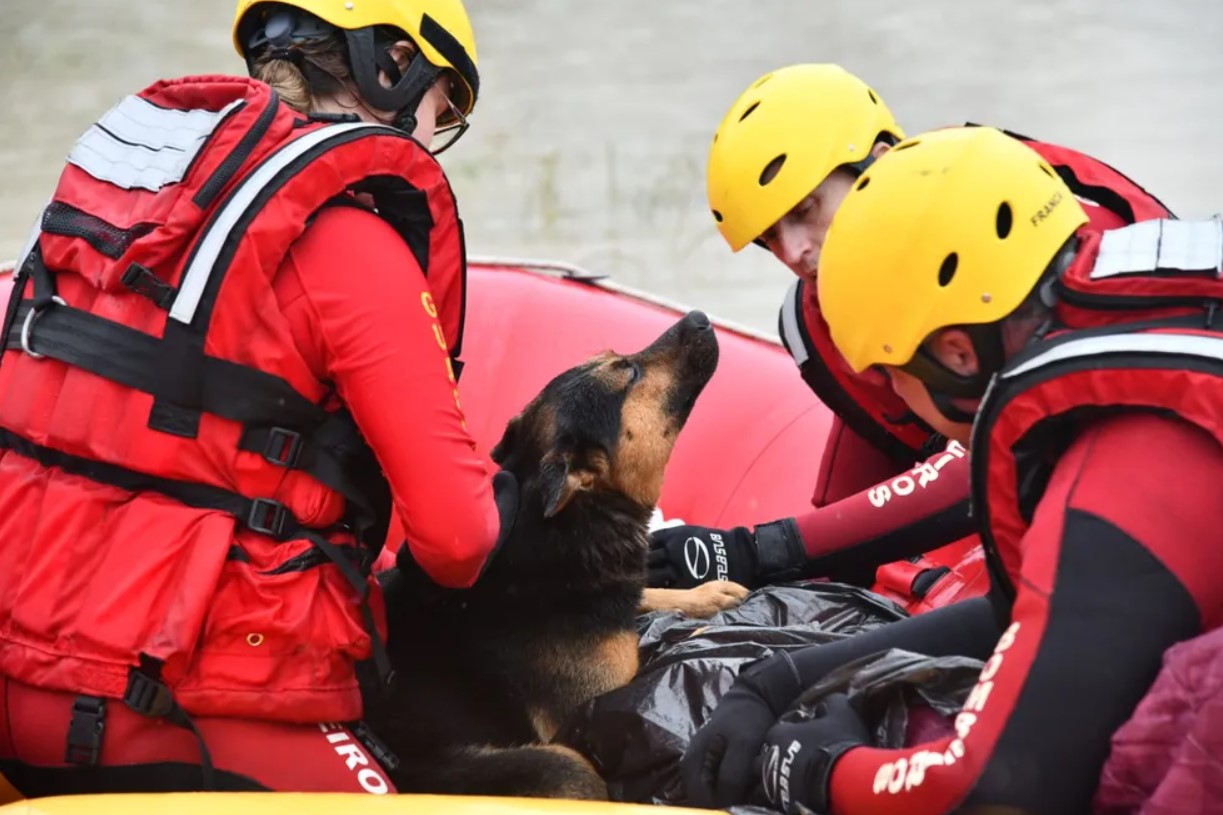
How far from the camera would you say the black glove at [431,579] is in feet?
10.2

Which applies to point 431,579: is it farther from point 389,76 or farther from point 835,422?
point 835,422

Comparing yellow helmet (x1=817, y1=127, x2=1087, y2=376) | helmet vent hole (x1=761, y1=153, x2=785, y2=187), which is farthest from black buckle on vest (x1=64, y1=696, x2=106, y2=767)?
helmet vent hole (x1=761, y1=153, x2=785, y2=187)

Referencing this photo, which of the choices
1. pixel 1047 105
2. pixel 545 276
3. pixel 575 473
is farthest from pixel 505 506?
pixel 1047 105

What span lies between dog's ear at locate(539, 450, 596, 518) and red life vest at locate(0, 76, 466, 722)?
0.67 metres

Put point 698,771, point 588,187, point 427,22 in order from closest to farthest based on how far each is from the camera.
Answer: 1. point 698,771
2. point 427,22
3. point 588,187

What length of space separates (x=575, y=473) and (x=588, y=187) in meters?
5.41

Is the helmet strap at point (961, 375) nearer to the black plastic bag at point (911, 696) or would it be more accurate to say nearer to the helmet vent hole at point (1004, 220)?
the helmet vent hole at point (1004, 220)

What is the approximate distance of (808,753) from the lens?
7.31 feet

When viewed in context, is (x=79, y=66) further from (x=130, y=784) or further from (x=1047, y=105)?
(x=130, y=784)

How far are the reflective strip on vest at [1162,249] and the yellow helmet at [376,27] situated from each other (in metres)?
1.31

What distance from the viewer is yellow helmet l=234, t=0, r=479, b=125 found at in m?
2.79

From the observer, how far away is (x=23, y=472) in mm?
2543

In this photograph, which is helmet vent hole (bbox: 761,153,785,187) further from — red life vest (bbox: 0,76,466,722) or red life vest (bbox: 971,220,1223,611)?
red life vest (bbox: 971,220,1223,611)

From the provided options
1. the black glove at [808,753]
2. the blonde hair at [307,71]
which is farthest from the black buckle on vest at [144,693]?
the blonde hair at [307,71]
